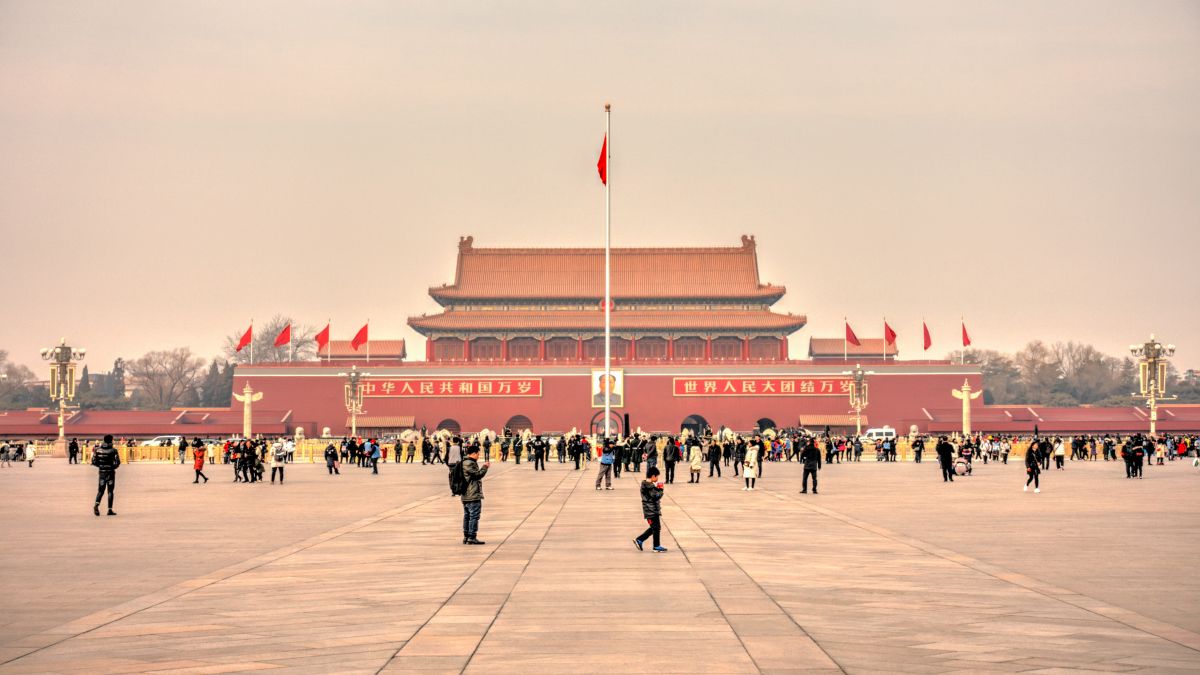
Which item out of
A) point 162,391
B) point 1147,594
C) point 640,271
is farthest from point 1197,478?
point 162,391

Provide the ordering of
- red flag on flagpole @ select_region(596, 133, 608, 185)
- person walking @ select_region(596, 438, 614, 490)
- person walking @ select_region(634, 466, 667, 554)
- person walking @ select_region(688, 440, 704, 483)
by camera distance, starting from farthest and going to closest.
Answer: red flag on flagpole @ select_region(596, 133, 608, 185) → person walking @ select_region(688, 440, 704, 483) → person walking @ select_region(596, 438, 614, 490) → person walking @ select_region(634, 466, 667, 554)

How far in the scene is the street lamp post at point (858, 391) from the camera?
6931cm

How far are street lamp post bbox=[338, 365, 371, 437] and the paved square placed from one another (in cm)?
4512

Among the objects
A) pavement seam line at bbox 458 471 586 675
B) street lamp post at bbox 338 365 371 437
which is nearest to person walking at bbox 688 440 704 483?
pavement seam line at bbox 458 471 586 675

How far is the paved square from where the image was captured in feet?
29.2

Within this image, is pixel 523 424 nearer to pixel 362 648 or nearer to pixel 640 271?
pixel 640 271

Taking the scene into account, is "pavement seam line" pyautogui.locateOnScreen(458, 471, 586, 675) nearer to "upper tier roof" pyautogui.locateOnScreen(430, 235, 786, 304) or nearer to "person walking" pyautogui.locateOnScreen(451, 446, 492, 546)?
"person walking" pyautogui.locateOnScreen(451, 446, 492, 546)

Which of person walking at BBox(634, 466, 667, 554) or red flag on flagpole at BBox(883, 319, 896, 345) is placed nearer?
person walking at BBox(634, 466, 667, 554)

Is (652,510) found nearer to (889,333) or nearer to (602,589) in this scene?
(602,589)

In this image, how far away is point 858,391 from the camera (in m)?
69.6

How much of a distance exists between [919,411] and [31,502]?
5749 centimetres

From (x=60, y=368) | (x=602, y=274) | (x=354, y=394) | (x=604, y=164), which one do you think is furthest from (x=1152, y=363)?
(x=60, y=368)

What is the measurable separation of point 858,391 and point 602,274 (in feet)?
65.0

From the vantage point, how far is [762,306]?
3263 inches
